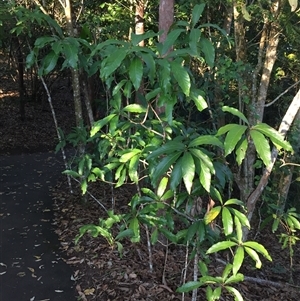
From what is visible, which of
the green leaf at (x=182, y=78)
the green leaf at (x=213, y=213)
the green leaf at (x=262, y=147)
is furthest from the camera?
the green leaf at (x=213, y=213)

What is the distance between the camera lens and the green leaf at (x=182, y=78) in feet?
5.88

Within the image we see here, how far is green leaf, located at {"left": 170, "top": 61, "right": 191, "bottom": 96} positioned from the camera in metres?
1.79

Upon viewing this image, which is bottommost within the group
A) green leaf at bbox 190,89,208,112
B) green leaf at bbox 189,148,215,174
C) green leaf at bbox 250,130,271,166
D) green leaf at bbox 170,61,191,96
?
green leaf at bbox 189,148,215,174

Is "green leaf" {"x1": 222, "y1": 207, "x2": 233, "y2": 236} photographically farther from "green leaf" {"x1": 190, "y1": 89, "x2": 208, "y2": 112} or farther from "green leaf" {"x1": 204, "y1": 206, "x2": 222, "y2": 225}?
"green leaf" {"x1": 190, "y1": 89, "x2": 208, "y2": 112}

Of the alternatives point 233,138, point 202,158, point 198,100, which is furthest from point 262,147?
point 198,100

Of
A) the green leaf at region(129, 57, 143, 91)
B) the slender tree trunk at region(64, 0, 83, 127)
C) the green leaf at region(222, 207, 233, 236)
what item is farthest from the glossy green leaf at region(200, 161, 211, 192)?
the slender tree trunk at region(64, 0, 83, 127)

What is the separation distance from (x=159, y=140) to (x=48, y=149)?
7.17 meters

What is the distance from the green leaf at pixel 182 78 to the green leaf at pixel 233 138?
1.18ft

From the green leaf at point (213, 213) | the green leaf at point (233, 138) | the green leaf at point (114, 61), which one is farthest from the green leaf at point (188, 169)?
the green leaf at point (114, 61)

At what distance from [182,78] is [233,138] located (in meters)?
0.45

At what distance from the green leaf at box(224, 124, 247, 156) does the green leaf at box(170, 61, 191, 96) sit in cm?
36

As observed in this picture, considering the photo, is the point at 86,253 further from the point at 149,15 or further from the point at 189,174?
the point at 149,15

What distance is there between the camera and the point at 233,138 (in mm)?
1527

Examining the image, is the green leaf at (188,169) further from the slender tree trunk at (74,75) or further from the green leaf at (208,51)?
the slender tree trunk at (74,75)
